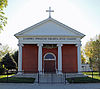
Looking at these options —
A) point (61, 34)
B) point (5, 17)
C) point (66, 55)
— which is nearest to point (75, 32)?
point (61, 34)

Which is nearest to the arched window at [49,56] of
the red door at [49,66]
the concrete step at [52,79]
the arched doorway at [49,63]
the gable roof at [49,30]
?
the arched doorway at [49,63]

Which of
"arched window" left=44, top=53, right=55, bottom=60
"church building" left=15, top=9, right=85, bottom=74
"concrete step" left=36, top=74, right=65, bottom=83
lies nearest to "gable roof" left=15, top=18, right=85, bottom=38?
"church building" left=15, top=9, right=85, bottom=74

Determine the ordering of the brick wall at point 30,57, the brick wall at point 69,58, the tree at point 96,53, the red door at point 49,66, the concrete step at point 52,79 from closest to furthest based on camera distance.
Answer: the concrete step at point 52,79, the tree at point 96,53, the brick wall at point 30,57, the brick wall at point 69,58, the red door at point 49,66

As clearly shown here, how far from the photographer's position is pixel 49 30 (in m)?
23.3

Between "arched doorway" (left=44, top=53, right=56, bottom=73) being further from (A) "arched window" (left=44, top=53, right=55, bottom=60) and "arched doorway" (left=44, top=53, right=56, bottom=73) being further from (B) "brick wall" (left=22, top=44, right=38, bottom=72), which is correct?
(B) "brick wall" (left=22, top=44, right=38, bottom=72)

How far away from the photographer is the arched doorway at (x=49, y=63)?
24719 millimetres

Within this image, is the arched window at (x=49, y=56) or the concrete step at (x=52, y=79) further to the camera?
the arched window at (x=49, y=56)

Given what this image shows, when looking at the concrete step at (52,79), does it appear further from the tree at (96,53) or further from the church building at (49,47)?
the tree at (96,53)

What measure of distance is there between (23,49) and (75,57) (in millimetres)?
8503

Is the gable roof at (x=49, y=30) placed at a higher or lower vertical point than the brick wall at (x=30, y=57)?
higher

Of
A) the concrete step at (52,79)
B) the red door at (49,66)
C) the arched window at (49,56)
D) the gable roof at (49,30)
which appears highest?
the gable roof at (49,30)

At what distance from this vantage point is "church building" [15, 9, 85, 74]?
2259 cm

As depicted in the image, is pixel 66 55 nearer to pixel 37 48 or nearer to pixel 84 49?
pixel 37 48

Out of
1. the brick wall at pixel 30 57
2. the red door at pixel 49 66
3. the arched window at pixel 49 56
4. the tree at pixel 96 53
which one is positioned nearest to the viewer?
the tree at pixel 96 53
